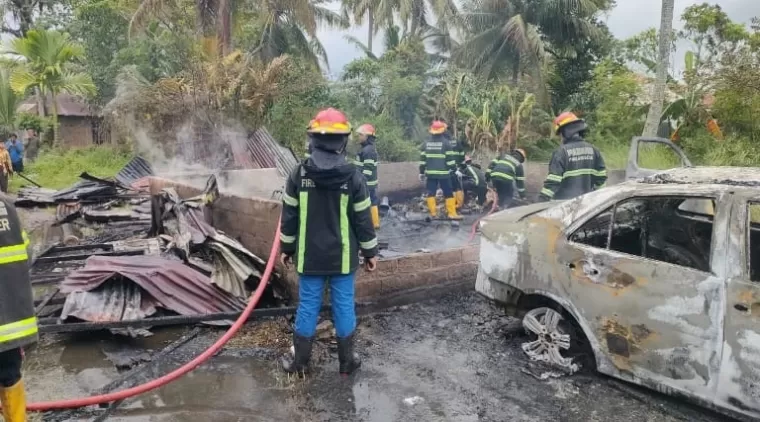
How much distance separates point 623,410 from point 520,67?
18.6 meters

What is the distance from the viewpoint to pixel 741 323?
10.4 ft

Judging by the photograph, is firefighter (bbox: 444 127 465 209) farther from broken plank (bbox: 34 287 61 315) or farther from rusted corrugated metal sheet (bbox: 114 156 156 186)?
rusted corrugated metal sheet (bbox: 114 156 156 186)

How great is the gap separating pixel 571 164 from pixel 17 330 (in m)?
5.47

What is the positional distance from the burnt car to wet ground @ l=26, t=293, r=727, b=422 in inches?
9.6

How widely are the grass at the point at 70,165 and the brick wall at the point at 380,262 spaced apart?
40.7 feet

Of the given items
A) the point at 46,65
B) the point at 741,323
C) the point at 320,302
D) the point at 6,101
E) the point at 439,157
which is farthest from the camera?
the point at 6,101

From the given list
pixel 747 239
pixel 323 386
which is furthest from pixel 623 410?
pixel 323 386

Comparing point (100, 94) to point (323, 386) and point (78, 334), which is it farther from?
point (323, 386)

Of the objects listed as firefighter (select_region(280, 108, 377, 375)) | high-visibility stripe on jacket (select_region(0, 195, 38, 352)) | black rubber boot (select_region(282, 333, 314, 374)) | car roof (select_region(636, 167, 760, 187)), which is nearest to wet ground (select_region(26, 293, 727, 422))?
black rubber boot (select_region(282, 333, 314, 374))

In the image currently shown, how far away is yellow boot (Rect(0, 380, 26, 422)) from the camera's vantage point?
288 cm

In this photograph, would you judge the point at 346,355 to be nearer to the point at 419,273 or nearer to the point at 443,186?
the point at 419,273

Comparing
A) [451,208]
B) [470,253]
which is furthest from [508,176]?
[470,253]

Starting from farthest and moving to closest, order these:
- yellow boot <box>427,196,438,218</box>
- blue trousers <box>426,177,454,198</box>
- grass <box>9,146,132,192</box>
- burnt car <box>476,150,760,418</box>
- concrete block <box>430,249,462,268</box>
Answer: grass <box>9,146,132,192</box> < yellow boot <box>427,196,438,218</box> < blue trousers <box>426,177,454,198</box> < concrete block <box>430,249,462,268</box> < burnt car <box>476,150,760,418</box>

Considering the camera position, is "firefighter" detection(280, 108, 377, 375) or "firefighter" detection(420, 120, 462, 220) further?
"firefighter" detection(420, 120, 462, 220)
